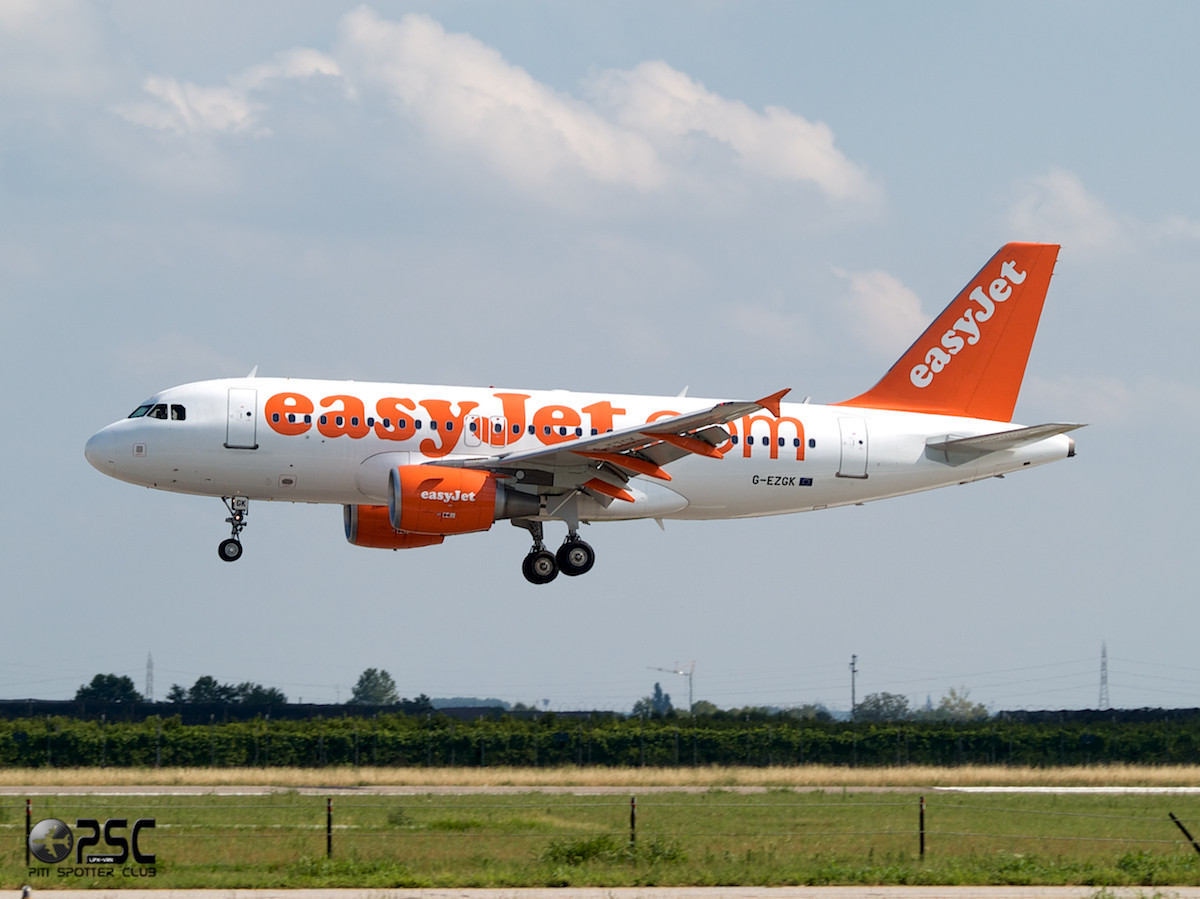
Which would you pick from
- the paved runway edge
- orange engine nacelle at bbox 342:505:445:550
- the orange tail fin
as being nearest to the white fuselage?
the orange tail fin

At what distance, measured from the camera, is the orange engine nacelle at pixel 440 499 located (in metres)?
36.4

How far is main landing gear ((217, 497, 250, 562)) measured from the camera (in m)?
39.1

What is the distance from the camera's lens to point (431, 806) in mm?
36125

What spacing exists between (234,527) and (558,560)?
8.50 m

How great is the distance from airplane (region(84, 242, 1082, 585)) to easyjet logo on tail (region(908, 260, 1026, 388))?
0.12 m

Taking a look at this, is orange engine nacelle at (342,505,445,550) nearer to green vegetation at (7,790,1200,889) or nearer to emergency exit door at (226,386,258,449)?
emergency exit door at (226,386,258,449)

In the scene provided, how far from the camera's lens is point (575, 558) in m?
40.2

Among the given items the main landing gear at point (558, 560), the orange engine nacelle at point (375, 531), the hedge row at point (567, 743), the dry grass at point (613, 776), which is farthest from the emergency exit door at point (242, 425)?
the hedge row at point (567, 743)

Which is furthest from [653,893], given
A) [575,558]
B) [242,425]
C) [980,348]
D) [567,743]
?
[567,743]

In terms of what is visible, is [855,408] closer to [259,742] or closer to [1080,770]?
[1080,770]

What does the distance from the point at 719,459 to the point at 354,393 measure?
9701mm

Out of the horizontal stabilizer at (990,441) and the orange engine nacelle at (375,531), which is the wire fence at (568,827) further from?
the horizontal stabilizer at (990,441)

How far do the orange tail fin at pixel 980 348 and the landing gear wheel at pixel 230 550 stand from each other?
17548 mm

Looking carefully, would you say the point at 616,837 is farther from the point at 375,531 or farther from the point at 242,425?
the point at 375,531
